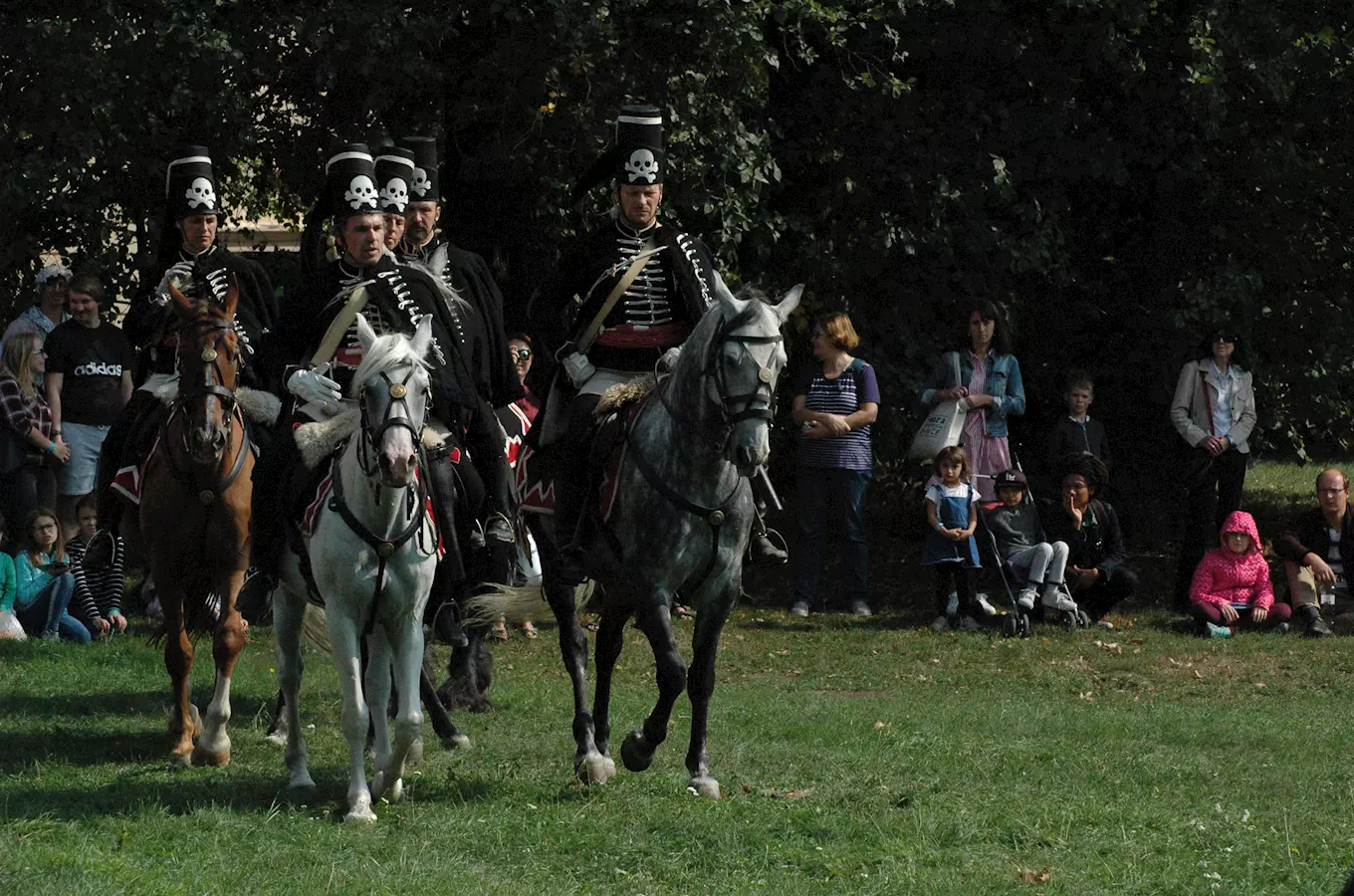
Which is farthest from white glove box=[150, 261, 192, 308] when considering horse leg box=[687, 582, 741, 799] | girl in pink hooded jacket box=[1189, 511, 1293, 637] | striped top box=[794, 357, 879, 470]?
girl in pink hooded jacket box=[1189, 511, 1293, 637]

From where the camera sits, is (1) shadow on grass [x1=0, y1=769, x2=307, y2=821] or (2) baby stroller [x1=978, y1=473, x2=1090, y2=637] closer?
(1) shadow on grass [x1=0, y1=769, x2=307, y2=821]

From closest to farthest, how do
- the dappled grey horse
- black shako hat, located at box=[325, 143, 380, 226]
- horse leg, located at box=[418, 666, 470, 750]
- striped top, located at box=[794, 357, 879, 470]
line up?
the dappled grey horse
black shako hat, located at box=[325, 143, 380, 226]
horse leg, located at box=[418, 666, 470, 750]
striped top, located at box=[794, 357, 879, 470]

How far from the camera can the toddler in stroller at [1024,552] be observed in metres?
17.1

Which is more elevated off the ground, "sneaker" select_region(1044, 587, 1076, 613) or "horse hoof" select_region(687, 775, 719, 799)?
"sneaker" select_region(1044, 587, 1076, 613)

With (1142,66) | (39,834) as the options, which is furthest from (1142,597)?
(39,834)

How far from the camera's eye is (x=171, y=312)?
38.5 ft

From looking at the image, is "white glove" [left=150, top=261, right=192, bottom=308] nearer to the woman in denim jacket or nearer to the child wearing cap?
the woman in denim jacket

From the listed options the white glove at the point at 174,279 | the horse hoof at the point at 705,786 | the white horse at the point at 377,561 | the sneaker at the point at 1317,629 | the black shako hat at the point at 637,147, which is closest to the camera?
the white horse at the point at 377,561

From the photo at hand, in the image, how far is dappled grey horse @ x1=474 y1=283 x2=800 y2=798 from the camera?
30.6ft

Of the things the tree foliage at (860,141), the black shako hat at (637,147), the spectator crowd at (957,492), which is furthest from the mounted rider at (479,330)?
the tree foliage at (860,141)

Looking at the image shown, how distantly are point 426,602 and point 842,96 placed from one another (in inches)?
451

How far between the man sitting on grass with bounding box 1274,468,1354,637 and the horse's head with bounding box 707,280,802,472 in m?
9.20

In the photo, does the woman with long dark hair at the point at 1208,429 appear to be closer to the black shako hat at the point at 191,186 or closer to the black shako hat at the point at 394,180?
the black shako hat at the point at 394,180

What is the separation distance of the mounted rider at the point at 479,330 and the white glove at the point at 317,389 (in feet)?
3.44
